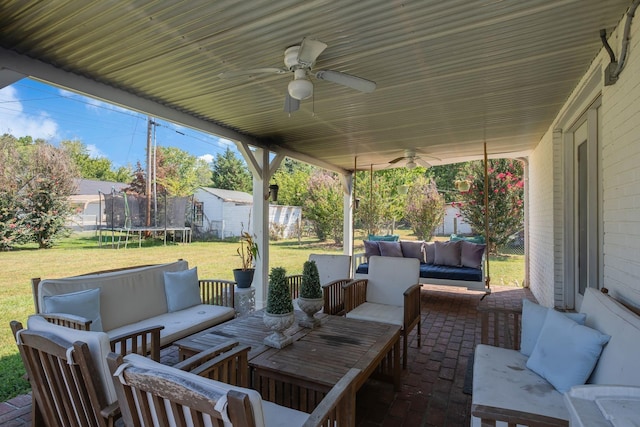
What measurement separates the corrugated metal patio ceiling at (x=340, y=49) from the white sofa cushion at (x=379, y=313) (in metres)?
2.30

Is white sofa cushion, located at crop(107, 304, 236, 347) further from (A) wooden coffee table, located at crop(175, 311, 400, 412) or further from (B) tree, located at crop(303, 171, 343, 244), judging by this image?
(B) tree, located at crop(303, 171, 343, 244)

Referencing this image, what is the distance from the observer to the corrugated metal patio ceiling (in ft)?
6.47

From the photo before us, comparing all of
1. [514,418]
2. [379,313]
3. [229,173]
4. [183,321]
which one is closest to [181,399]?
[514,418]

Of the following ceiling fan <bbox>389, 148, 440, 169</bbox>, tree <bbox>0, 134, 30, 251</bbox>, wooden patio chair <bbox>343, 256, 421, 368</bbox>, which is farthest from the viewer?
tree <bbox>0, 134, 30, 251</bbox>

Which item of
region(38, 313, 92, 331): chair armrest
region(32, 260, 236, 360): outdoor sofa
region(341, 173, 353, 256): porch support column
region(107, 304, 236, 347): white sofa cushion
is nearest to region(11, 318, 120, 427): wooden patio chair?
region(32, 260, 236, 360): outdoor sofa

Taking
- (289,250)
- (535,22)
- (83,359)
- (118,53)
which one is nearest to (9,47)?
(118,53)

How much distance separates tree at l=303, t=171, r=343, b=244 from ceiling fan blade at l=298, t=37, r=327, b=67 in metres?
10.5

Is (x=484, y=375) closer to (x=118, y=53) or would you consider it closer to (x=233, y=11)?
(x=233, y=11)

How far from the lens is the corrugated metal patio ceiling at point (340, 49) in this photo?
6.47 feet

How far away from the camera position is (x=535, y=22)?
212 cm

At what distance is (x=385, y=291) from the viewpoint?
12.3 ft

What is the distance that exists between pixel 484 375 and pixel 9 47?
399 cm

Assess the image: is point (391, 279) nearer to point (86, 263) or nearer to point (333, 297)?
point (333, 297)

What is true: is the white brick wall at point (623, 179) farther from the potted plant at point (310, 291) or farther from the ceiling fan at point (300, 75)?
the potted plant at point (310, 291)
